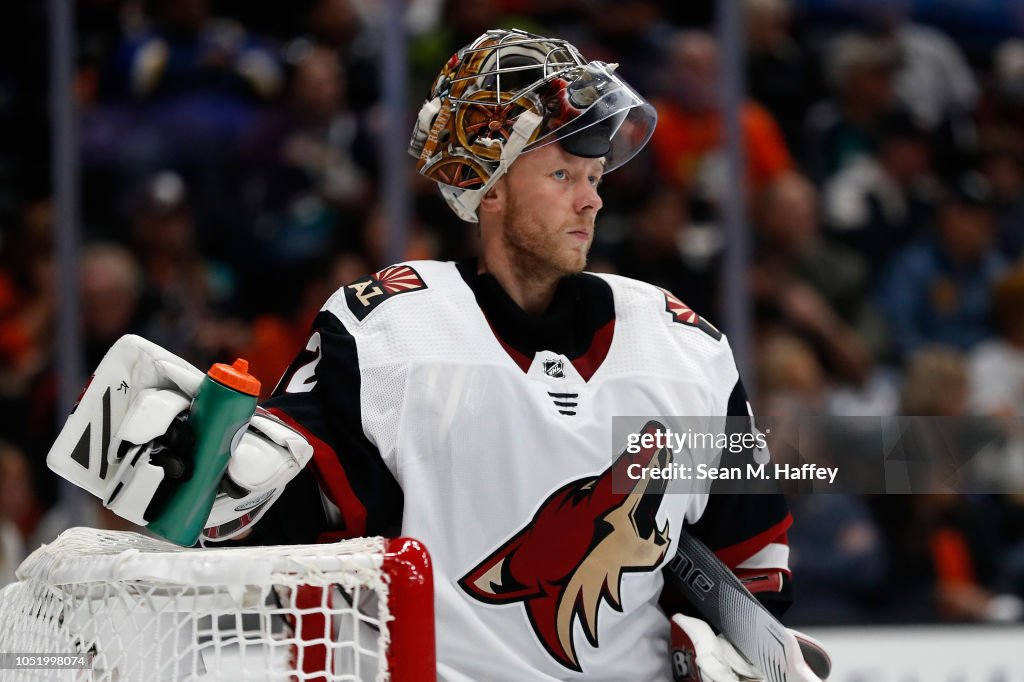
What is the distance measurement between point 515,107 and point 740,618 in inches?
29.1

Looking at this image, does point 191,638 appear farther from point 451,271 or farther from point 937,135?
point 937,135

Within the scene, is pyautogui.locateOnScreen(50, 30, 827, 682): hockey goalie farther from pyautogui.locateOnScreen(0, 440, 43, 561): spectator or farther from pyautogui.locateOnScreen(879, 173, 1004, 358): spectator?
pyautogui.locateOnScreen(879, 173, 1004, 358): spectator

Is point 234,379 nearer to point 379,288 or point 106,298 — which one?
point 379,288

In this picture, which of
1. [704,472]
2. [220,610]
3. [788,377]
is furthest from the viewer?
[788,377]

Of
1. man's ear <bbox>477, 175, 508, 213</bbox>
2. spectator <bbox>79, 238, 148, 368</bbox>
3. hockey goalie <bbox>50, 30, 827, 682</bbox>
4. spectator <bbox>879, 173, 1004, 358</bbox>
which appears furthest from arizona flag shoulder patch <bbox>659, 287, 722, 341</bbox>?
spectator <bbox>879, 173, 1004, 358</bbox>

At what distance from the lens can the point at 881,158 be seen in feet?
14.0

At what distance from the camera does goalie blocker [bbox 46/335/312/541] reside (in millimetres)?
1392

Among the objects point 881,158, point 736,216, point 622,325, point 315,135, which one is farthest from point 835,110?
point 622,325

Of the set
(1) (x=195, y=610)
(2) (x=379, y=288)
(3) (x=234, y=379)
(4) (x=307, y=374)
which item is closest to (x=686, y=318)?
(2) (x=379, y=288)

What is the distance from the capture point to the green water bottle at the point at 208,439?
1384mm

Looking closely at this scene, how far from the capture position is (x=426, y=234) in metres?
3.71

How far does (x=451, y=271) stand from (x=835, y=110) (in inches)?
111

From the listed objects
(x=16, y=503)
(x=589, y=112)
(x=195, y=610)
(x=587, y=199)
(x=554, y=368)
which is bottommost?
(x=16, y=503)

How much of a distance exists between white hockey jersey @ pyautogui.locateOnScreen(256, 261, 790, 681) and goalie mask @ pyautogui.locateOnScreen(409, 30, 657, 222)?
0.20m
